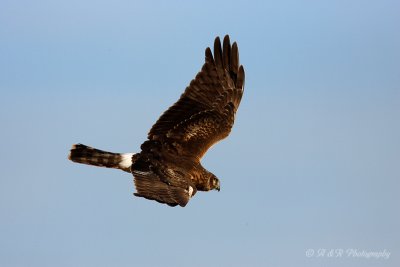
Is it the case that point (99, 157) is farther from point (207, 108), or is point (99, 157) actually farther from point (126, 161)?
point (207, 108)

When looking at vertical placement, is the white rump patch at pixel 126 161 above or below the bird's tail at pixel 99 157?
below

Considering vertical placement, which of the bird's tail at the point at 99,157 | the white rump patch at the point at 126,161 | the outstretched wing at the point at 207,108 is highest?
the outstretched wing at the point at 207,108

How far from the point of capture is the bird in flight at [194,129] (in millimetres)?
12766

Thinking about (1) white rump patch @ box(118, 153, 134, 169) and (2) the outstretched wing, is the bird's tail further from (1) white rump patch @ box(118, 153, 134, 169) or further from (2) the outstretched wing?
(2) the outstretched wing

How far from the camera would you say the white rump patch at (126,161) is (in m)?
12.9

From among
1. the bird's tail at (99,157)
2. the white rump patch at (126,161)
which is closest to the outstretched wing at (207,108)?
the white rump patch at (126,161)

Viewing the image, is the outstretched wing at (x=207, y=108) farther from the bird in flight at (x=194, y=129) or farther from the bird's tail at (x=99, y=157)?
the bird's tail at (x=99, y=157)

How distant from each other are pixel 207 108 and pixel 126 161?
1421 mm

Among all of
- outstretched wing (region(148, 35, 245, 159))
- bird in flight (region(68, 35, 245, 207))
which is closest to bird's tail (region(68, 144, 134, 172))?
bird in flight (region(68, 35, 245, 207))

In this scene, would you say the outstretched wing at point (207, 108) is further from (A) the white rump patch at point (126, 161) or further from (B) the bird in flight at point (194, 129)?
(A) the white rump patch at point (126, 161)

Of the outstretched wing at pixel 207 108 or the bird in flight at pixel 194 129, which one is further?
the outstretched wing at pixel 207 108

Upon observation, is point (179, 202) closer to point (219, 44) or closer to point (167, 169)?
Result: point (167, 169)

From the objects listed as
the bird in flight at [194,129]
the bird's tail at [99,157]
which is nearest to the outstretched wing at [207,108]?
the bird in flight at [194,129]

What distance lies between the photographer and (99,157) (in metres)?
13.3
